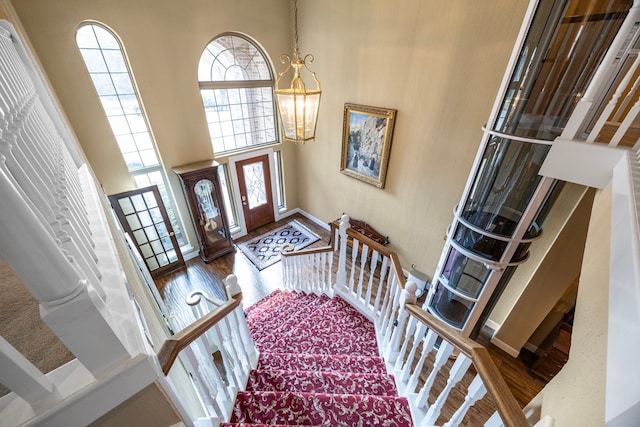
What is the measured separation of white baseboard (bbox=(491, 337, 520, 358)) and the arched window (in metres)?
5.14

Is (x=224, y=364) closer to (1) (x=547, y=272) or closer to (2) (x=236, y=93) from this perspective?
(1) (x=547, y=272)

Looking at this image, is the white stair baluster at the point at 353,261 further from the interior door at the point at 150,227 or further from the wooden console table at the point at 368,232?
the interior door at the point at 150,227

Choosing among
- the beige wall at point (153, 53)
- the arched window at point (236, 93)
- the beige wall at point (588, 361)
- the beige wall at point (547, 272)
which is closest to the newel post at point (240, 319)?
the beige wall at point (588, 361)

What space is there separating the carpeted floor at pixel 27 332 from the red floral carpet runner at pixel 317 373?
3.21 feet

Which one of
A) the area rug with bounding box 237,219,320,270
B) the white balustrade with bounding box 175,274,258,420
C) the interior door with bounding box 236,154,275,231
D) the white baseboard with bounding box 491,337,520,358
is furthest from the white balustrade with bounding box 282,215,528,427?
the interior door with bounding box 236,154,275,231

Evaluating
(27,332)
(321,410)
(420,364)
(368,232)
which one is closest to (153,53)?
(27,332)

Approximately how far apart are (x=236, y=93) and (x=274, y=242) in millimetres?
→ 2986

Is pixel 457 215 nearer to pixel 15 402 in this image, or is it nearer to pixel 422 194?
pixel 422 194

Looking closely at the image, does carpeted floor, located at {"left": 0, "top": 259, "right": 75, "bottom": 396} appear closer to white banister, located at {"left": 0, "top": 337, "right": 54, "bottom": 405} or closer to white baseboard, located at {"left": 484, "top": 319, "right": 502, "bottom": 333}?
white banister, located at {"left": 0, "top": 337, "right": 54, "bottom": 405}

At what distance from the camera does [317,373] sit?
1.95m

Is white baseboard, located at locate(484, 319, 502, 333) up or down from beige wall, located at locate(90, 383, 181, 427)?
down

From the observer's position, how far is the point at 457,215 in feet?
8.98

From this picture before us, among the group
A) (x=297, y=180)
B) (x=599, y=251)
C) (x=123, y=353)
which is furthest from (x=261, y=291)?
(x=599, y=251)

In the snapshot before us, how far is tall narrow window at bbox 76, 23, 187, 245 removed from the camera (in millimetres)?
3338
